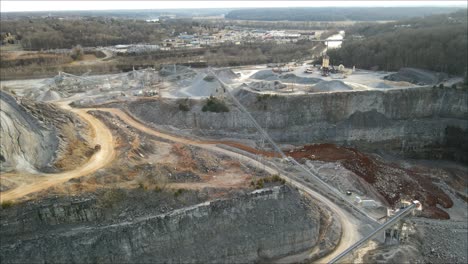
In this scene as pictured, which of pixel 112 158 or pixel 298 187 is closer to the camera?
pixel 112 158

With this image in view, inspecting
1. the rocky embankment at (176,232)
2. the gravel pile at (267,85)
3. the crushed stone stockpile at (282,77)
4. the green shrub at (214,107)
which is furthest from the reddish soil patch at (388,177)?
the crushed stone stockpile at (282,77)

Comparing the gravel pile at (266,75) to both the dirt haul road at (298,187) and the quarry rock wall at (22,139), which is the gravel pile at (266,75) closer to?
the dirt haul road at (298,187)

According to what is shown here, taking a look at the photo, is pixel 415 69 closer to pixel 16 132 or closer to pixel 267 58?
pixel 267 58

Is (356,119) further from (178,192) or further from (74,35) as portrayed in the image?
(74,35)

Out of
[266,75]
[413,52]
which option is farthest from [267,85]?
[413,52]

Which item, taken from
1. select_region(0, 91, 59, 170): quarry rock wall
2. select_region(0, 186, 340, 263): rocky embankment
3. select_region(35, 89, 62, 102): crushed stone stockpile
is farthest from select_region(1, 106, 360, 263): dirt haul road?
select_region(35, 89, 62, 102): crushed stone stockpile

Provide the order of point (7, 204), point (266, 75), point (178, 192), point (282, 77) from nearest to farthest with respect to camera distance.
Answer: point (7, 204), point (178, 192), point (282, 77), point (266, 75)

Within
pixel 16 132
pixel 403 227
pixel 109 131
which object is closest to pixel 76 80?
pixel 109 131

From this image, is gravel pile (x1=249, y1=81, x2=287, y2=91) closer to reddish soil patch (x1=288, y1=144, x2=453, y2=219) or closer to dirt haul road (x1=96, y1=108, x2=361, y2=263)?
reddish soil patch (x1=288, y1=144, x2=453, y2=219)
